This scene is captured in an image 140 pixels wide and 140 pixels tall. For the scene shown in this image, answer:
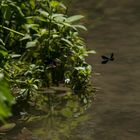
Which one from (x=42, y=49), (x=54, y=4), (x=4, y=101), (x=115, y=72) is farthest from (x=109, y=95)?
(x=4, y=101)

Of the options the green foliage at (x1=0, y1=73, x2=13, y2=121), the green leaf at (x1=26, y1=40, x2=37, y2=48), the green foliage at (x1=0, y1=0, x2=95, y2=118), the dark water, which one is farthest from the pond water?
the green foliage at (x1=0, y1=73, x2=13, y2=121)

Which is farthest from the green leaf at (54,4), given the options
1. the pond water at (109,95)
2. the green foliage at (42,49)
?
the pond water at (109,95)

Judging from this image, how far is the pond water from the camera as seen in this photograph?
92.6 inches

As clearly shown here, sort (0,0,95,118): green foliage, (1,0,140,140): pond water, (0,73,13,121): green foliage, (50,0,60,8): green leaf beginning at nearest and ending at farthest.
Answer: (0,73,13,121): green foliage < (1,0,140,140): pond water < (0,0,95,118): green foliage < (50,0,60,8): green leaf

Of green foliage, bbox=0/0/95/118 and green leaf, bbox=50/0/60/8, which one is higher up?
green leaf, bbox=50/0/60/8

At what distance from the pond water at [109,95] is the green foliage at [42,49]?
0.87 ft

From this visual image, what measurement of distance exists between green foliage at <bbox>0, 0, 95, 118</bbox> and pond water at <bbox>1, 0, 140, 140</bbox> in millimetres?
264

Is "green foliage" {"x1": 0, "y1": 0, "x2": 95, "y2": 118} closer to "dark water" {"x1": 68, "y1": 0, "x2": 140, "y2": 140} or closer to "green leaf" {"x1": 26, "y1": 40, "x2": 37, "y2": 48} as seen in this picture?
"green leaf" {"x1": 26, "y1": 40, "x2": 37, "y2": 48}

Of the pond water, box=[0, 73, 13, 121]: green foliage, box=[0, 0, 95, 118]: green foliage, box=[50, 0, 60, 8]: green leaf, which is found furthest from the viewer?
box=[50, 0, 60, 8]: green leaf

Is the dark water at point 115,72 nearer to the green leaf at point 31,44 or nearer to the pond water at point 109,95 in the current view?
the pond water at point 109,95

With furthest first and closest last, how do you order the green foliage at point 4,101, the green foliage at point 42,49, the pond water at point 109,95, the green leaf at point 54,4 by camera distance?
the green leaf at point 54,4
the green foliage at point 42,49
the pond water at point 109,95
the green foliage at point 4,101

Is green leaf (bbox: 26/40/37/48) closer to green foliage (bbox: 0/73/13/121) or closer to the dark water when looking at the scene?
the dark water

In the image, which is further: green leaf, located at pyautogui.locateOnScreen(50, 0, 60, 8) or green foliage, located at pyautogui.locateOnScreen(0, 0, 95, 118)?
green leaf, located at pyautogui.locateOnScreen(50, 0, 60, 8)

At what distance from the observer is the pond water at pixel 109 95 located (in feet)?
7.72
